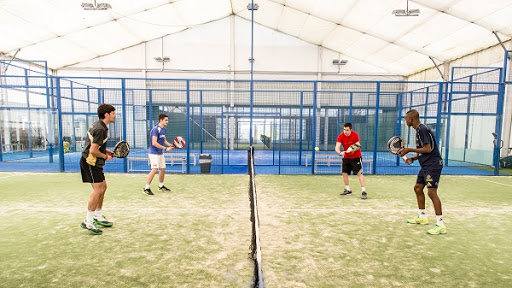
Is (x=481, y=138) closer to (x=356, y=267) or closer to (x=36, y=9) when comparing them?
(x=356, y=267)

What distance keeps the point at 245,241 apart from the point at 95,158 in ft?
8.66

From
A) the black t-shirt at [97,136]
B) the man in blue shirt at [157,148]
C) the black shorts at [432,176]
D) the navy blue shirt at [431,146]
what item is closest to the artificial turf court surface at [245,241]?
the man in blue shirt at [157,148]

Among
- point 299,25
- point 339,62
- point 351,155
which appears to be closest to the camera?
point 351,155

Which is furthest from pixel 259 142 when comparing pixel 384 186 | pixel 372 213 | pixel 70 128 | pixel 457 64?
pixel 70 128

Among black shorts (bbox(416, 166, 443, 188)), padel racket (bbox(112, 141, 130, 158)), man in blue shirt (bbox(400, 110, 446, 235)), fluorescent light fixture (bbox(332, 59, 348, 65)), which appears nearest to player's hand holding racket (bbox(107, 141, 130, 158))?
padel racket (bbox(112, 141, 130, 158))

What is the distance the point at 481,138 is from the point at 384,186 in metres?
10.0

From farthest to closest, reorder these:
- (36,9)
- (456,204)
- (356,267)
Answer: (36,9) < (456,204) < (356,267)

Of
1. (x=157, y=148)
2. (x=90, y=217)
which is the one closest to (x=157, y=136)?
(x=157, y=148)

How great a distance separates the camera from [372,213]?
18.2 ft

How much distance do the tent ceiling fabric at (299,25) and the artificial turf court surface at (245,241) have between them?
31.5 feet

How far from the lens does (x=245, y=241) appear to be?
160 inches

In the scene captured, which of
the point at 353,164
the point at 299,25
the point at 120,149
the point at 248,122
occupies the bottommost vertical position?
the point at 353,164

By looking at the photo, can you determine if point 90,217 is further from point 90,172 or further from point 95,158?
point 95,158

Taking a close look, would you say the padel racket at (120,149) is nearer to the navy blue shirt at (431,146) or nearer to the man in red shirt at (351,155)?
the man in red shirt at (351,155)
